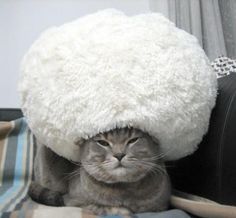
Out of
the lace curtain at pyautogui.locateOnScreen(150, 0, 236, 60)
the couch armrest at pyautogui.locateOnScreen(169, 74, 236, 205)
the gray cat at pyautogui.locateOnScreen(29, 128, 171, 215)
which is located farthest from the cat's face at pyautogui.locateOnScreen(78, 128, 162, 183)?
the lace curtain at pyautogui.locateOnScreen(150, 0, 236, 60)

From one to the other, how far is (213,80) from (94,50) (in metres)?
0.31

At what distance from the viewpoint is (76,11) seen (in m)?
1.89

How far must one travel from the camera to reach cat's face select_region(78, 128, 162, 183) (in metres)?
0.86

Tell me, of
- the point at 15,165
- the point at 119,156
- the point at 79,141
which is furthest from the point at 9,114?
the point at 119,156

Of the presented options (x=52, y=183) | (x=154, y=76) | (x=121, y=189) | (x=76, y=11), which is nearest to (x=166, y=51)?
(x=154, y=76)

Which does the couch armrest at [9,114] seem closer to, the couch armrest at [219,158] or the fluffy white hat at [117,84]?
the fluffy white hat at [117,84]

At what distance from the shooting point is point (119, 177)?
875 millimetres

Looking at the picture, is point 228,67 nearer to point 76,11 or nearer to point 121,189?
point 121,189

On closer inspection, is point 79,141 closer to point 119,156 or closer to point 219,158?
point 119,156

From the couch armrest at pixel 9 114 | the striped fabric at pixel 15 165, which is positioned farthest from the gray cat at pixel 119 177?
the couch armrest at pixel 9 114

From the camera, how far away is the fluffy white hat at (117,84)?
33.6 inches

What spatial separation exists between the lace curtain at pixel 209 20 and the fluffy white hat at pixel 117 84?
2.42ft

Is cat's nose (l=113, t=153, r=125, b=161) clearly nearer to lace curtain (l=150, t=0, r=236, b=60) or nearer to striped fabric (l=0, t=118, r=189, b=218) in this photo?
striped fabric (l=0, t=118, r=189, b=218)

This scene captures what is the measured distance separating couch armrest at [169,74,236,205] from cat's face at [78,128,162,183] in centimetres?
16
